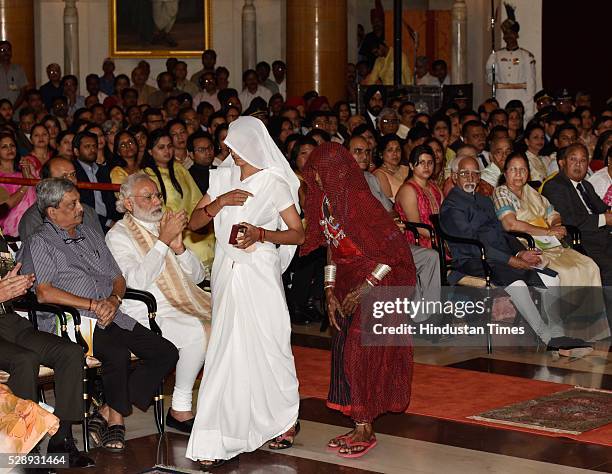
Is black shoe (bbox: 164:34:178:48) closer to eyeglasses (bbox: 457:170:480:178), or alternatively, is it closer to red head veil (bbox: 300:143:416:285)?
eyeglasses (bbox: 457:170:480:178)

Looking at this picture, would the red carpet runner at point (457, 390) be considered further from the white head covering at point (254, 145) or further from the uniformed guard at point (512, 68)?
the uniformed guard at point (512, 68)

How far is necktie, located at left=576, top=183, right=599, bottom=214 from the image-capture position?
9977 mm

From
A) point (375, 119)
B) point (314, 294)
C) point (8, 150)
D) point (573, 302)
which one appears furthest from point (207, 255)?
point (375, 119)

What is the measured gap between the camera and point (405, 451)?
251 inches

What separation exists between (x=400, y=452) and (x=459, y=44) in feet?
48.5

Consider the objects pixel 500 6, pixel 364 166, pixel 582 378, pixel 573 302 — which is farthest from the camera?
pixel 500 6

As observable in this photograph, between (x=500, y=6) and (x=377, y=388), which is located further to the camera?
(x=500, y=6)

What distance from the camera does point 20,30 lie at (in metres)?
18.3

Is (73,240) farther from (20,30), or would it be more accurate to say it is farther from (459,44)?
(459,44)

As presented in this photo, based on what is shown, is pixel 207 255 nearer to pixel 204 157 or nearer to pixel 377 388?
pixel 204 157

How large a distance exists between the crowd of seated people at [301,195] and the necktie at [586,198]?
1 cm

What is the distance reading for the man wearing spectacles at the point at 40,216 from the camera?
7.38 meters

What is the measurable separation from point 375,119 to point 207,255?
5002 mm

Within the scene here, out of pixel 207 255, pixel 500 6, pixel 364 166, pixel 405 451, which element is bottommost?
pixel 405 451
